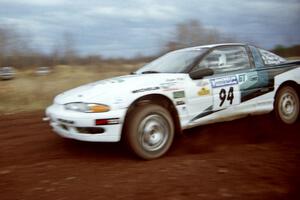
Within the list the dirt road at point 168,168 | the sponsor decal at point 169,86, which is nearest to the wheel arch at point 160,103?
the sponsor decal at point 169,86

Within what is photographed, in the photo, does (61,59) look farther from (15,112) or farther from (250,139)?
(250,139)

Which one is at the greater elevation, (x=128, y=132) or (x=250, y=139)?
(x=128, y=132)

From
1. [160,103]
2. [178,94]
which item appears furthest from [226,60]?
[160,103]

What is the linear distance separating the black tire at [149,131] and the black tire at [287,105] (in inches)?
96.3

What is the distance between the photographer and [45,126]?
7078 millimetres

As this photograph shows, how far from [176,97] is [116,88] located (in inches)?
34.3

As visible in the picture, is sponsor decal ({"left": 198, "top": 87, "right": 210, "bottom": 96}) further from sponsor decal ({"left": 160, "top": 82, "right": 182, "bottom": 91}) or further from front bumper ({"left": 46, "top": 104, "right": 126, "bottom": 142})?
front bumper ({"left": 46, "top": 104, "right": 126, "bottom": 142})

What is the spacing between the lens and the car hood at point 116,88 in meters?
4.48

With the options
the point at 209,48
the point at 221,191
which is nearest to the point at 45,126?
the point at 209,48

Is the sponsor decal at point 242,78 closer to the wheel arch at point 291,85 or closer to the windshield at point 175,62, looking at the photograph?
the windshield at point 175,62

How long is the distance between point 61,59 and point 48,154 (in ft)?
70.0

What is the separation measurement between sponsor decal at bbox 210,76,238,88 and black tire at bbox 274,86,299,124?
1193 mm

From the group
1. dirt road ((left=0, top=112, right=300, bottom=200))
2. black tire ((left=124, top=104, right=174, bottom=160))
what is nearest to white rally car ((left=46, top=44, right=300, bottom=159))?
black tire ((left=124, top=104, right=174, bottom=160))

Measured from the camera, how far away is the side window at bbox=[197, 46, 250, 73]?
5.40m
